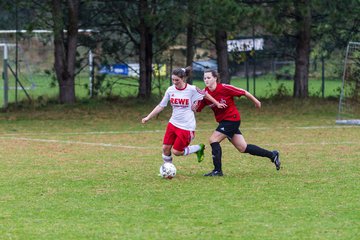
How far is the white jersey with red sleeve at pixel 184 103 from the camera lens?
12.4 meters

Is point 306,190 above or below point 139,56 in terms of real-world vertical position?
below

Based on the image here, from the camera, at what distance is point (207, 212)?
951cm

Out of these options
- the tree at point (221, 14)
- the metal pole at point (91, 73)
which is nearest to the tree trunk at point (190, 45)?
the tree at point (221, 14)

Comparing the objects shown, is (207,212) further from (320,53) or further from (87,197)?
(320,53)

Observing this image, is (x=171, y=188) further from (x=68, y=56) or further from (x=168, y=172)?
(x=68, y=56)

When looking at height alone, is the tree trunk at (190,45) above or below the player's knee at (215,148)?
above

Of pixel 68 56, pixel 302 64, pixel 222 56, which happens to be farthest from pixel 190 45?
pixel 302 64

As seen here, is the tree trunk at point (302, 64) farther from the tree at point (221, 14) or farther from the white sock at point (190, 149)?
the white sock at point (190, 149)

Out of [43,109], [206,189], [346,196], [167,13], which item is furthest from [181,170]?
[43,109]

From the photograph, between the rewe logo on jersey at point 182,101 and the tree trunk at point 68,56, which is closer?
the rewe logo on jersey at point 182,101

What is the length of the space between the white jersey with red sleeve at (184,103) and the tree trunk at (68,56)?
13.4 meters

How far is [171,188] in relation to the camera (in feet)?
37.4

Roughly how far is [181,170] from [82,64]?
619 inches

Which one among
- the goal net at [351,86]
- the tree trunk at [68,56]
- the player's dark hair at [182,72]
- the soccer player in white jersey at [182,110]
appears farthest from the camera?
the tree trunk at [68,56]
